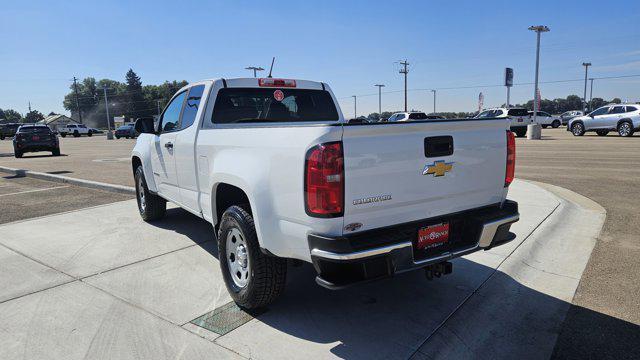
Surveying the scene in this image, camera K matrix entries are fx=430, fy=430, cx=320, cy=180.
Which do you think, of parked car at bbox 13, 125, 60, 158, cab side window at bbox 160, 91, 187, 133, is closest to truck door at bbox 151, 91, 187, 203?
cab side window at bbox 160, 91, 187, 133

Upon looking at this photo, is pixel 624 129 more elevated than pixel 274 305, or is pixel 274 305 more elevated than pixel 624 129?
pixel 624 129

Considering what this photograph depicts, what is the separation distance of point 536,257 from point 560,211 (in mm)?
2223

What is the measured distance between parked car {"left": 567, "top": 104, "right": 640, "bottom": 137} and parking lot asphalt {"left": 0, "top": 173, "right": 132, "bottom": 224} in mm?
24450

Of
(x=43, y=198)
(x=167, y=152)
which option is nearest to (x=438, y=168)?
(x=167, y=152)

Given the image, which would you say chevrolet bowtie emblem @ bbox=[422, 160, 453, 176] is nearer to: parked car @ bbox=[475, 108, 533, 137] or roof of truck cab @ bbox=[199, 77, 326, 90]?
roof of truck cab @ bbox=[199, 77, 326, 90]

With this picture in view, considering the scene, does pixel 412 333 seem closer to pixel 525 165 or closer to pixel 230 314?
pixel 230 314

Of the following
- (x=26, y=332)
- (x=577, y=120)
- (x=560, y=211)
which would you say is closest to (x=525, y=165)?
(x=560, y=211)

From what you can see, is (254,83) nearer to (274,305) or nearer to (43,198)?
(274,305)

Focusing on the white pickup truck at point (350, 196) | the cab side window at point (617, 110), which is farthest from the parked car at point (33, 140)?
the cab side window at point (617, 110)

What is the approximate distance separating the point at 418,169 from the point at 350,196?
561mm

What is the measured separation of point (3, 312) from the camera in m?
3.51

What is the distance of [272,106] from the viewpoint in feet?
15.6

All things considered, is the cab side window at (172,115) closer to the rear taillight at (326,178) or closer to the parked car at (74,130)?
the rear taillight at (326,178)

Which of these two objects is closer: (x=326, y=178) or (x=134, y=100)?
(x=326, y=178)
